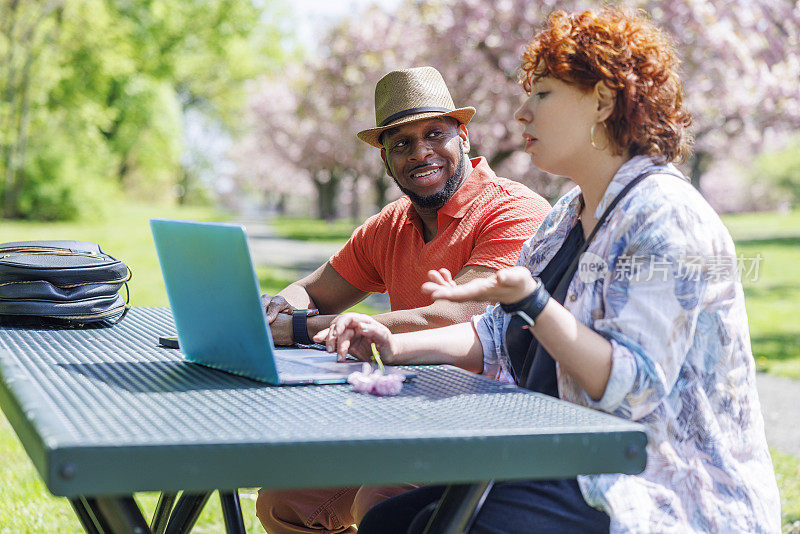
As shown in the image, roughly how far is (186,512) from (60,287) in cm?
84

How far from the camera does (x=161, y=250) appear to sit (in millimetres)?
2143

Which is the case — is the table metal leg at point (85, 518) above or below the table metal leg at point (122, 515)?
below

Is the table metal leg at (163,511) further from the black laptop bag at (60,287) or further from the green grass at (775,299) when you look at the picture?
the green grass at (775,299)

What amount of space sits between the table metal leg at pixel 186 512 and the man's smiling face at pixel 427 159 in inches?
50.3

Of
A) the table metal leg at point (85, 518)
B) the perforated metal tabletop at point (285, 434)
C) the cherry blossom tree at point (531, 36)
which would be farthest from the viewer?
the cherry blossom tree at point (531, 36)

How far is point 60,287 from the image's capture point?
2.72m

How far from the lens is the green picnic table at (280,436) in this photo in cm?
133

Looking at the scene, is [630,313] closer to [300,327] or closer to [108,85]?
[300,327]

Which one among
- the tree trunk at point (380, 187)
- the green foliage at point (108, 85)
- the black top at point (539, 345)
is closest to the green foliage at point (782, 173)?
the tree trunk at point (380, 187)

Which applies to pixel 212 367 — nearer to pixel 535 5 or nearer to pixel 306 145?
pixel 535 5

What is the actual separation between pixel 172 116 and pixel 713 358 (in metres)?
38.2

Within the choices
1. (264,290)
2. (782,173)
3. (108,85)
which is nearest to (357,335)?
(264,290)

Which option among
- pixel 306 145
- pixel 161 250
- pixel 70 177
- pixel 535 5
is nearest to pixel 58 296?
pixel 161 250

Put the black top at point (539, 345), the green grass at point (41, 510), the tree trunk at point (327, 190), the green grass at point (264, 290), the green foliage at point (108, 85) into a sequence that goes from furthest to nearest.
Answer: the tree trunk at point (327, 190), the green foliage at point (108, 85), the green grass at point (264, 290), the green grass at point (41, 510), the black top at point (539, 345)
